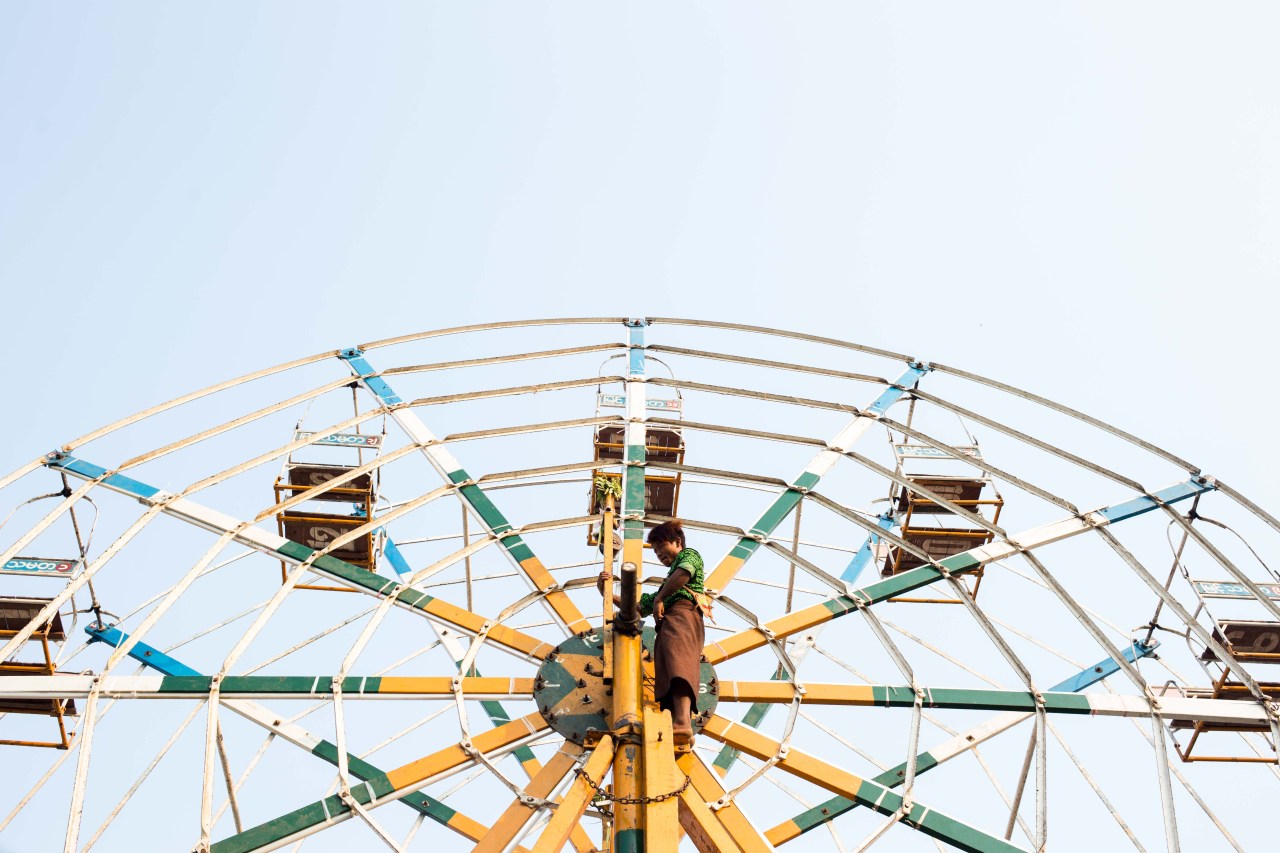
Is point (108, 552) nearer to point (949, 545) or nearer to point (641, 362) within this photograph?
point (641, 362)

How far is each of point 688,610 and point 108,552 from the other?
7995mm

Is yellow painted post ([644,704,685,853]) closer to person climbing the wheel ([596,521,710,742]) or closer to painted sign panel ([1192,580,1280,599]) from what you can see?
person climbing the wheel ([596,521,710,742])

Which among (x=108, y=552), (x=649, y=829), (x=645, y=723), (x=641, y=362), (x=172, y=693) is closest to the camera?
(x=649, y=829)

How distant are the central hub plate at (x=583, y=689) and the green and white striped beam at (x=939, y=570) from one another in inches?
36.6

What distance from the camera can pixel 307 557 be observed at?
18.6m

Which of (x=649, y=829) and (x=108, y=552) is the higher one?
(x=108, y=552)

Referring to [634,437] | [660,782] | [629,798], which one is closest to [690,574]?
[660,782]

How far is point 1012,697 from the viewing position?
1730cm

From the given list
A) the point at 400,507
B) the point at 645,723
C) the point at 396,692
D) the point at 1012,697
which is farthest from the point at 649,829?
the point at 400,507

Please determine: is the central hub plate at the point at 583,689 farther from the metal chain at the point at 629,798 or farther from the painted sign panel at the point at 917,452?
the painted sign panel at the point at 917,452

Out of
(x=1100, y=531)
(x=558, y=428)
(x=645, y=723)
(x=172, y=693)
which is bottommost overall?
(x=645, y=723)

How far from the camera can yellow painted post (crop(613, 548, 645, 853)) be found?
44.3ft

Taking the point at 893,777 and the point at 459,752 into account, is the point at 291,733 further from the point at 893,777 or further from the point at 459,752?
the point at 893,777

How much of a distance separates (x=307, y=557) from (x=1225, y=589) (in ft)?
46.5
